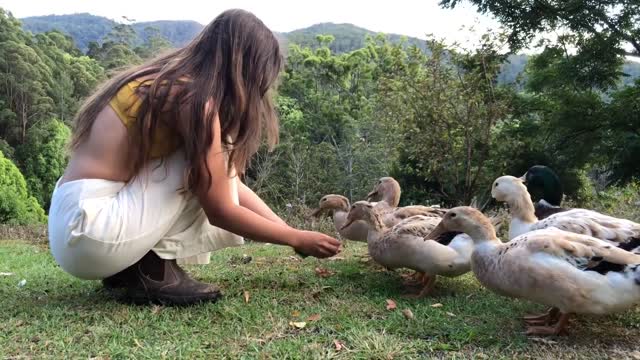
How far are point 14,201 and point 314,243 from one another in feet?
49.6

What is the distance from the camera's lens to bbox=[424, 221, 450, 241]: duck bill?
350cm

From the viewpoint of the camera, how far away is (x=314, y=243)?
9.77ft

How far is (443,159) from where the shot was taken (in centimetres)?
915

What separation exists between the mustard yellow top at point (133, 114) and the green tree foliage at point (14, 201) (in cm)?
1348

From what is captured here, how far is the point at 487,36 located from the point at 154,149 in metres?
6.97

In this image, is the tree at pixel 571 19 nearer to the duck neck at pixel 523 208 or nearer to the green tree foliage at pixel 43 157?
the duck neck at pixel 523 208

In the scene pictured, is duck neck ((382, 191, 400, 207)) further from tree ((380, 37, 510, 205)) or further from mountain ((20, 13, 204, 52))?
mountain ((20, 13, 204, 52))

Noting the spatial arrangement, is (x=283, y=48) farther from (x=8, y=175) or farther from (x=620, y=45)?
(x=8, y=175)

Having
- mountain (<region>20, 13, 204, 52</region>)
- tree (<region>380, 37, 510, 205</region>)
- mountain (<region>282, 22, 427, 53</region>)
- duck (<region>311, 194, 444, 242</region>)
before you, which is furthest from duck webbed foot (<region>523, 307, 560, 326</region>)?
mountain (<region>282, 22, 427, 53</region>)

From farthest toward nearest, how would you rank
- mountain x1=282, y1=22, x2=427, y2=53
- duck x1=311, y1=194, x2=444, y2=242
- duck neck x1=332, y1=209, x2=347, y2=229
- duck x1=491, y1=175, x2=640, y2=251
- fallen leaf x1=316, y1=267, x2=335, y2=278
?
mountain x1=282, y1=22, x2=427, y2=53 < duck neck x1=332, y1=209, x2=347, y2=229 < duck x1=311, y1=194, x2=444, y2=242 < fallen leaf x1=316, y1=267, x2=335, y2=278 < duck x1=491, y1=175, x2=640, y2=251

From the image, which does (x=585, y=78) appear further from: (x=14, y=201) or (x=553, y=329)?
(x=14, y=201)

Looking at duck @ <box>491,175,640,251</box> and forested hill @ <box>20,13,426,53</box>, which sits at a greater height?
duck @ <box>491,175,640,251</box>

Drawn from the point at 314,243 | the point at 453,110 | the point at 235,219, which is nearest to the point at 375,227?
the point at 314,243

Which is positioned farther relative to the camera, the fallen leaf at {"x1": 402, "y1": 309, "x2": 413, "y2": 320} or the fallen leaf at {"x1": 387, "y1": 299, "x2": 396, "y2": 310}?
the fallen leaf at {"x1": 387, "y1": 299, "x2": 396, "y2": 310}
